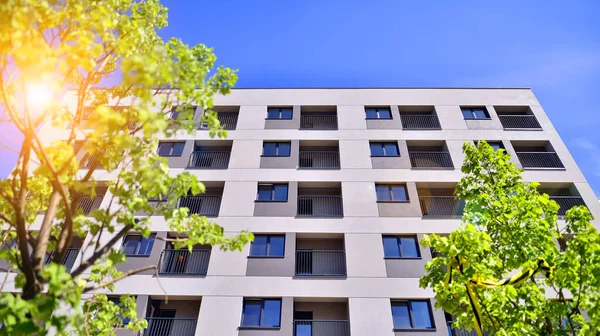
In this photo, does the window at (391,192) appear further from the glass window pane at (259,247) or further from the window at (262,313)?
the window at (262,313)

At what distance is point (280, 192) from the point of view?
1555 centimetres

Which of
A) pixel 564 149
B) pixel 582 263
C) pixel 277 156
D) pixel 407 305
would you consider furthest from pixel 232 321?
pixel 564 149

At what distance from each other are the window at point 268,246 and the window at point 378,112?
29.6 ft

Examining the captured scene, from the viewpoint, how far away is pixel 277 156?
16.5 metres

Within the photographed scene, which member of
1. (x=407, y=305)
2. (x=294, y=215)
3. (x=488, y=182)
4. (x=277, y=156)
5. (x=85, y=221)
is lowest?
(x=85, y=221)

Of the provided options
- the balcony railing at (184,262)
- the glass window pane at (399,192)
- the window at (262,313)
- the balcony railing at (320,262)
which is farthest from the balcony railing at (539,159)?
the balcony railing at (184,262)

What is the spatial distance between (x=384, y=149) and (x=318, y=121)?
4289 mm

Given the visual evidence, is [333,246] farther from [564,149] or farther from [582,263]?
[564,149]

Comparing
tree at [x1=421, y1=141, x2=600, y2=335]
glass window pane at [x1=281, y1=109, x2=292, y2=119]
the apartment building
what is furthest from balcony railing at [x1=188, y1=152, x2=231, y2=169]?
tree at [x1=421, y1=141, x2=600, y2=335]

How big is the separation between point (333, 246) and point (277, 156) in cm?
534

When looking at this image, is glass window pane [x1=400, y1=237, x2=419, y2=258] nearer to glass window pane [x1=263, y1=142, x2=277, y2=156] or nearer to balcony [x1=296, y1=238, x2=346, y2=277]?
balcony [x1=296, y1=238, x2=346, y2=277]

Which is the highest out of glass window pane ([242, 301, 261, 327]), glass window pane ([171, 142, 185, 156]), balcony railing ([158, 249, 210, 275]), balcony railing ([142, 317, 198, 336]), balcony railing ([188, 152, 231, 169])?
glass window pane ([171, 142, 185, 156])

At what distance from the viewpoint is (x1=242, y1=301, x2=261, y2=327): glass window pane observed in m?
12.1

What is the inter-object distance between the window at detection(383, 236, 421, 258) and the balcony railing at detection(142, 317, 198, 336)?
26.8 feet
